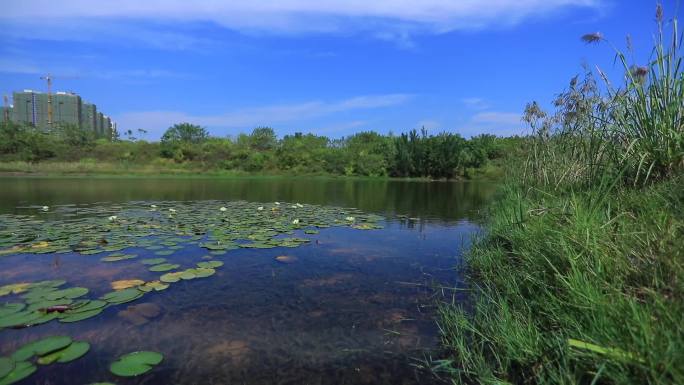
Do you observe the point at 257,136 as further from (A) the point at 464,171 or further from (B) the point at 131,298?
(B) the point at 131,298

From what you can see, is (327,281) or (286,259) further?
(286,259)

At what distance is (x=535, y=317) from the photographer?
2.67 m

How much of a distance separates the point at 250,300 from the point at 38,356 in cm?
167

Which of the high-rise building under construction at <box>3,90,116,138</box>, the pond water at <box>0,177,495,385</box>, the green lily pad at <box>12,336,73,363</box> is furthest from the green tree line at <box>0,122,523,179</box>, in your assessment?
the green lily pad at <box>12,336,73,363</box>

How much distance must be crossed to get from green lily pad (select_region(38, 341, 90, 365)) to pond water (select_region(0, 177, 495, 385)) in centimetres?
4

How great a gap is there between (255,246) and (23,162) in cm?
3615

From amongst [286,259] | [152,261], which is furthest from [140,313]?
[286,259]

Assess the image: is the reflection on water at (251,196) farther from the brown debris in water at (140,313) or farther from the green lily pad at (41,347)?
the green lily pad at (41,347)

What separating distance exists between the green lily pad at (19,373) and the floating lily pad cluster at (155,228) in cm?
263

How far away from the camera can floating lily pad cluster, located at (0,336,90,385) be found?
2264 mm

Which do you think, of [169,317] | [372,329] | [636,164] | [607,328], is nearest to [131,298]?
[169,317]

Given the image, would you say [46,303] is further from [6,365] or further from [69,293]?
[6,365]

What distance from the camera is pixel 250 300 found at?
12.2 feet

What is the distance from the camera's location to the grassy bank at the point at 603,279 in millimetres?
1714
